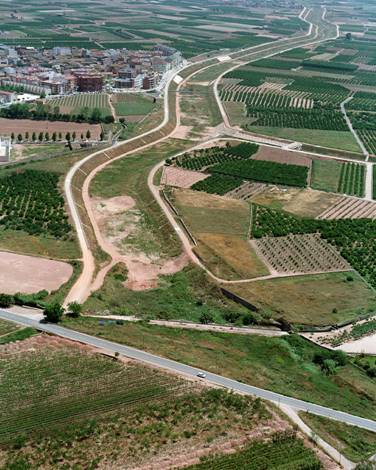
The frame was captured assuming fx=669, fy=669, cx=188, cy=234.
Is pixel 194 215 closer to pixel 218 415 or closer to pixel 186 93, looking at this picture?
pixel 218 415

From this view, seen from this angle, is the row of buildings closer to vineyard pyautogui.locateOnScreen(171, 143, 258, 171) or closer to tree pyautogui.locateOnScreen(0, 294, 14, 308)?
vineyard pyautogui.locateOnScreen(171, 143, 258, 171)

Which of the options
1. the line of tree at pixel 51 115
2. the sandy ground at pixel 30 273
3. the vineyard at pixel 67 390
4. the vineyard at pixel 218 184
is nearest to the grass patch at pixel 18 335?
the vineyard at pixel 67 390

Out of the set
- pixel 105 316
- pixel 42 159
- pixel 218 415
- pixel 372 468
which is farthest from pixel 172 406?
pixel 42 159

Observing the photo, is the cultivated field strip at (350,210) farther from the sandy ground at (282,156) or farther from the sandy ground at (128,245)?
the sandy ground at (128,245)

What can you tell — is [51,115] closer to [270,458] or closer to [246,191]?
[246,191]

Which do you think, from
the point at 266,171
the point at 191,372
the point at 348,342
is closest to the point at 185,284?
the point at 348,342
